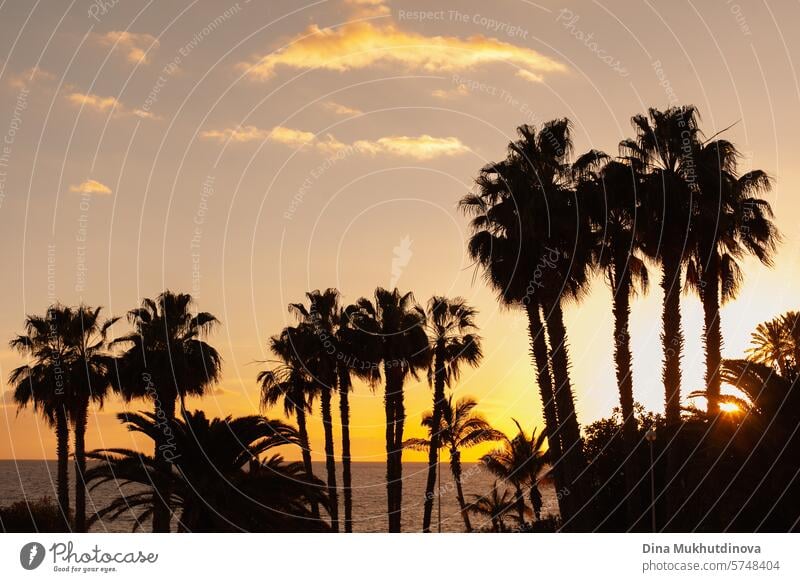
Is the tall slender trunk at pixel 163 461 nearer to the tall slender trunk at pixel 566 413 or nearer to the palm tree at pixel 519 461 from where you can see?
the tall slender trunk at pixel 566 413

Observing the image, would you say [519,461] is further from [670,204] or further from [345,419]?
[670,204]

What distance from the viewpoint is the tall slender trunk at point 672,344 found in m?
41.8

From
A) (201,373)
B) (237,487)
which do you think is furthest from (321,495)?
(201,373)

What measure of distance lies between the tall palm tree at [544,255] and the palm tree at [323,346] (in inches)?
1015

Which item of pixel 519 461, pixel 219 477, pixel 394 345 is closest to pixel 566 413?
pixel 219 477

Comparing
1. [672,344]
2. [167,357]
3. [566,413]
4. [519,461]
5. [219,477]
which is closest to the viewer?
[219,477]

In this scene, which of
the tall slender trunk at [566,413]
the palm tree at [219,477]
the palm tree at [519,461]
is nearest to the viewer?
the palm tree at [219,477]

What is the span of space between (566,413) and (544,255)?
6.24 meters

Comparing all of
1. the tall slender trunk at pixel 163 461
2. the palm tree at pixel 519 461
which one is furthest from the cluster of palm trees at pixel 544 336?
the palm tree at pixel 519 461

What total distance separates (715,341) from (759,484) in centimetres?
988

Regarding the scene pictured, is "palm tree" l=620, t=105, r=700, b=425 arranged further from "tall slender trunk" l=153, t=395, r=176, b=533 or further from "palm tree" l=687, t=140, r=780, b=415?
"tall slender trunk" l=153, t=395, r=176, b=533

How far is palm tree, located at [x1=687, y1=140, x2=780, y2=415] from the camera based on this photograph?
42.5 m

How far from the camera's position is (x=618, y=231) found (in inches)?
1730

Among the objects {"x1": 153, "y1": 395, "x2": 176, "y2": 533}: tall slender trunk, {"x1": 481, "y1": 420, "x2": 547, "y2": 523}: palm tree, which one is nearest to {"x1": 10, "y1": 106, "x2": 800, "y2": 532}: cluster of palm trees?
{"x1": 153, "y1": 395, "x2": 176, "y2": 533}: tall slender trunk
